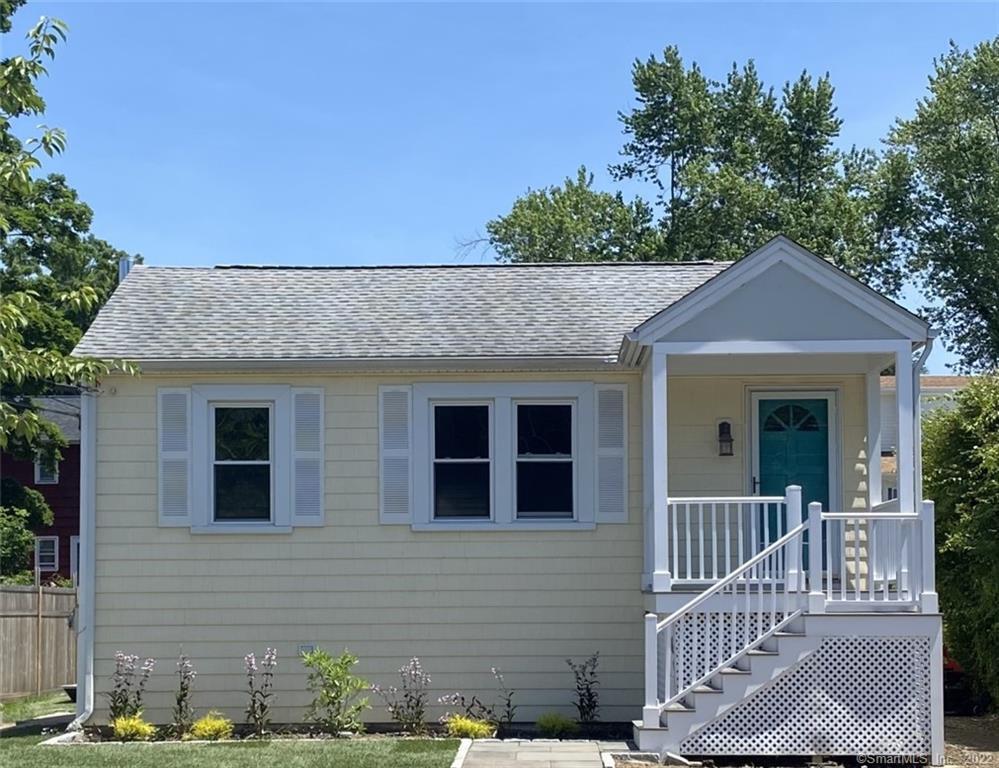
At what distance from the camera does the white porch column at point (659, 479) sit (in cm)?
1240

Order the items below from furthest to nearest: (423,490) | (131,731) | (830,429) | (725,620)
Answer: (830,429) < (423,490) < (131,731) < (725,620)

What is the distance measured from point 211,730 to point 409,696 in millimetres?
1937

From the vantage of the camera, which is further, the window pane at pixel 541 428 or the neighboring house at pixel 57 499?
the neighboring house at pixel 57 499

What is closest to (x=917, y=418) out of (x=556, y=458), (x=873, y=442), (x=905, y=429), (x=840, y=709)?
(x=905, y=429)

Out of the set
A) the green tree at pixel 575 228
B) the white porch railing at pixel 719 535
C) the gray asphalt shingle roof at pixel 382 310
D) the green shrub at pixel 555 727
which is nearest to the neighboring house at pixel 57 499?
the green tree at pixel 575 228

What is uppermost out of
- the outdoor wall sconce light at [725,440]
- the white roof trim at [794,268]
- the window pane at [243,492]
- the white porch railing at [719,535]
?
the white roof trim at [794,268]

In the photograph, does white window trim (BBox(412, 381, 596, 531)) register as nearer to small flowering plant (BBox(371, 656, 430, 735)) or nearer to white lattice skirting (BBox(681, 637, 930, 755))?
small flowering plant (BBox(371, 656, 430, 735))

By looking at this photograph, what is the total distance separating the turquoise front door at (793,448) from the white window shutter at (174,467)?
586cm

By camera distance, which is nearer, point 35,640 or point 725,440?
point 725,440

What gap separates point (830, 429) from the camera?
561 inches

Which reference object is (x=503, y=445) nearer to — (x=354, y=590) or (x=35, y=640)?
(x=354, y=590)

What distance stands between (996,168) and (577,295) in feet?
63.7

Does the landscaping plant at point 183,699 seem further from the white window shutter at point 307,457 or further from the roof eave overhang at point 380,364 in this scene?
the roof eave overhang at point 380,364

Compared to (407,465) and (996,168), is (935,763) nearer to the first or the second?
(407,465)
